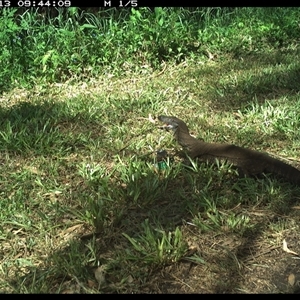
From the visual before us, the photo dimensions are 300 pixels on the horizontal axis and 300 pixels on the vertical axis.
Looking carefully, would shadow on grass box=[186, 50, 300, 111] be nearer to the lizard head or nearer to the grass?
the grass

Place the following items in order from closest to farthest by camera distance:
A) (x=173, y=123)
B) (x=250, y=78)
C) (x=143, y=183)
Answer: (x=143, y=183) < (x=173, y=123) < (x=250, y=78)

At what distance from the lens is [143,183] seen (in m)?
3.34

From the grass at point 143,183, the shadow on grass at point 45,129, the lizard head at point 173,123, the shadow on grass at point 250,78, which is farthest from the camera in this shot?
the shadow on grass at point 250,78

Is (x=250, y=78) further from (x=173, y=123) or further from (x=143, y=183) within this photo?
(x=143, y=183)

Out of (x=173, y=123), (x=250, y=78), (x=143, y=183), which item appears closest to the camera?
(x=143, y=183)

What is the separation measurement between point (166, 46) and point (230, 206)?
3033 millimetres

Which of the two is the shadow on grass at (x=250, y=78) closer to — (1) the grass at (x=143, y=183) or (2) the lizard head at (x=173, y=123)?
(1) the grass at (x=143, y=183)

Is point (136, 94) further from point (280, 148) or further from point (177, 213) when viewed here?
point (177, 213)

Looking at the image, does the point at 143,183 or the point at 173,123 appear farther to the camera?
the point at 173,123

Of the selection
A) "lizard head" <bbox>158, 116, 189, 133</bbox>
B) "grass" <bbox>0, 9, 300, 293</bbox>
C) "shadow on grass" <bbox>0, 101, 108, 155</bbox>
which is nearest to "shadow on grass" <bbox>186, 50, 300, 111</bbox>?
"grass" <bbox>0, 9, 300, 293</bbox>

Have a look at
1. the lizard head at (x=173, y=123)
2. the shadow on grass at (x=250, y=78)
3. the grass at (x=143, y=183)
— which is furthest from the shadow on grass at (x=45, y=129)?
the shadow on grass at (x=250, y=78)

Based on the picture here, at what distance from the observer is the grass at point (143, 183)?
2.66 m

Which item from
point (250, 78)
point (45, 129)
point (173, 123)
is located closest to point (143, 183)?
point (173, 123)

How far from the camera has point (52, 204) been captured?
325 cm
